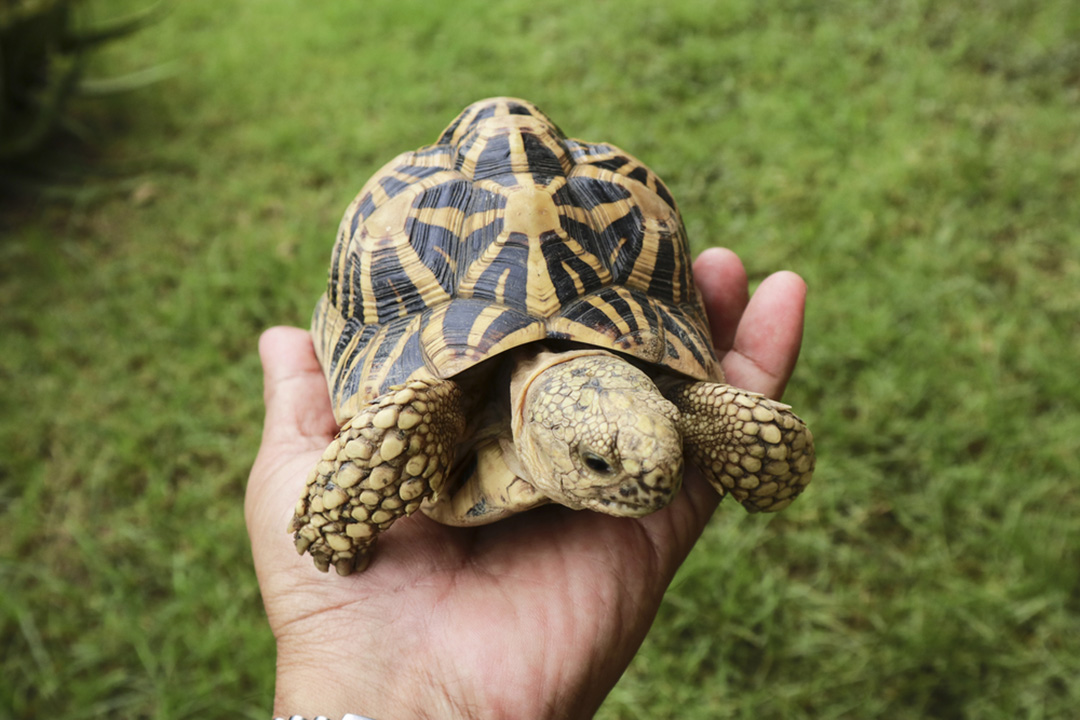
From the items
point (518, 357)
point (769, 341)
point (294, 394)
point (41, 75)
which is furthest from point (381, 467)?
point (41, 75)

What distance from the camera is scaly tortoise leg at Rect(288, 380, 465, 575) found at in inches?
56.4

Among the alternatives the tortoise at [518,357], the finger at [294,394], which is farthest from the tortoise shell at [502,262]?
the finger at [294,394]

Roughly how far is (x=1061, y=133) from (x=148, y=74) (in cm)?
486

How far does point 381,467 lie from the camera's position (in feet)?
4.76

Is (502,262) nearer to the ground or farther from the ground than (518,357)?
farther from the ground

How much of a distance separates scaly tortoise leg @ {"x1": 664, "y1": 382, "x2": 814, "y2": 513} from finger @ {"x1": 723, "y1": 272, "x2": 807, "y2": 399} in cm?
37

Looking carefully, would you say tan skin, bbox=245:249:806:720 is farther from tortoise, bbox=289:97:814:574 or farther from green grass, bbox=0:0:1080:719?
green grass, bbox=0:0:1080:719

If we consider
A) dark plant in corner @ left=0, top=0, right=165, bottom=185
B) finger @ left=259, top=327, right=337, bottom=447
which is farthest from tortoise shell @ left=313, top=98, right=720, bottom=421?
dark plant in corner @ left=0, top=0, right=165, bottom=185

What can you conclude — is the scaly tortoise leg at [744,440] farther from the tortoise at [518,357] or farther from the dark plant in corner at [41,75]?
the dark plant in corner at [41,75]

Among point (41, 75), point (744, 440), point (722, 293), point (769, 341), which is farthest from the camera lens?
point (41, 75)

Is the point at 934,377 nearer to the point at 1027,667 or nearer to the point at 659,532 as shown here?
the point at 1027,667

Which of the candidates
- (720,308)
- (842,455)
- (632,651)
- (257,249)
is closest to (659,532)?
(632,651)

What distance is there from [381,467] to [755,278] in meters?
2.16

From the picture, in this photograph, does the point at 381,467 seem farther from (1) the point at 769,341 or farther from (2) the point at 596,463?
(1) the point at 769,341
